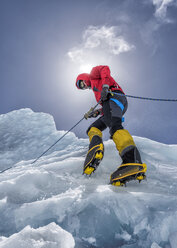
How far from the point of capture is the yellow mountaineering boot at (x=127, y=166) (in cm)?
175

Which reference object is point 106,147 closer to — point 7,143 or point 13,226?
point 13,226

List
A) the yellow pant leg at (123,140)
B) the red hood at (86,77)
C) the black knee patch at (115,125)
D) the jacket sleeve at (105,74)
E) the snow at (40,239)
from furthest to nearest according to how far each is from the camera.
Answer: the red hood at (86,77) → the jacket sleeve at (105,74) → the black knee patch at (115,125) → the yellow pant leg at (123,140) → the snow at (40,239)

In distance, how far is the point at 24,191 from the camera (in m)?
1.50

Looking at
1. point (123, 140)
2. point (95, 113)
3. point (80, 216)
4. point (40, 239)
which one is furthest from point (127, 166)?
point (95, 113)

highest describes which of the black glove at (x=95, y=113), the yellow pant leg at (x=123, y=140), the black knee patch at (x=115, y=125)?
the black glove at (x=95, y=113)

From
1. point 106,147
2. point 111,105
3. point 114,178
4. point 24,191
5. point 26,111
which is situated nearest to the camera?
point 24,191

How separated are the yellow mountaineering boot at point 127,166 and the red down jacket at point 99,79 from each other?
1009 mm

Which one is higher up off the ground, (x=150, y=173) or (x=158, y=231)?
A: (x=158, y=231)

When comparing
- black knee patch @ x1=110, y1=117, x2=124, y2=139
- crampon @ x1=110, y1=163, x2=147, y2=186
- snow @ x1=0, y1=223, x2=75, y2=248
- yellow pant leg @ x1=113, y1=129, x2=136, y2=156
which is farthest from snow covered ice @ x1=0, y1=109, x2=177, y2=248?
black knee patch @ x1=110, y1=117, x2=124, y2=139

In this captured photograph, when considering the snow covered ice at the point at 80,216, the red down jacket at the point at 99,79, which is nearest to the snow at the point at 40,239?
the snow covered ice at the point at 80,216

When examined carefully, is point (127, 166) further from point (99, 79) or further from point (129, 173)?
point (99, 79)

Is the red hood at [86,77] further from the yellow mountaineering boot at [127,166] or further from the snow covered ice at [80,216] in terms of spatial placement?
the snow covered ice at [80,216]

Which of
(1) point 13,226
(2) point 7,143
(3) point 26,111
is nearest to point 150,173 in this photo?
(1) point 13,226

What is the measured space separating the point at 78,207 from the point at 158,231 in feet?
1.84
